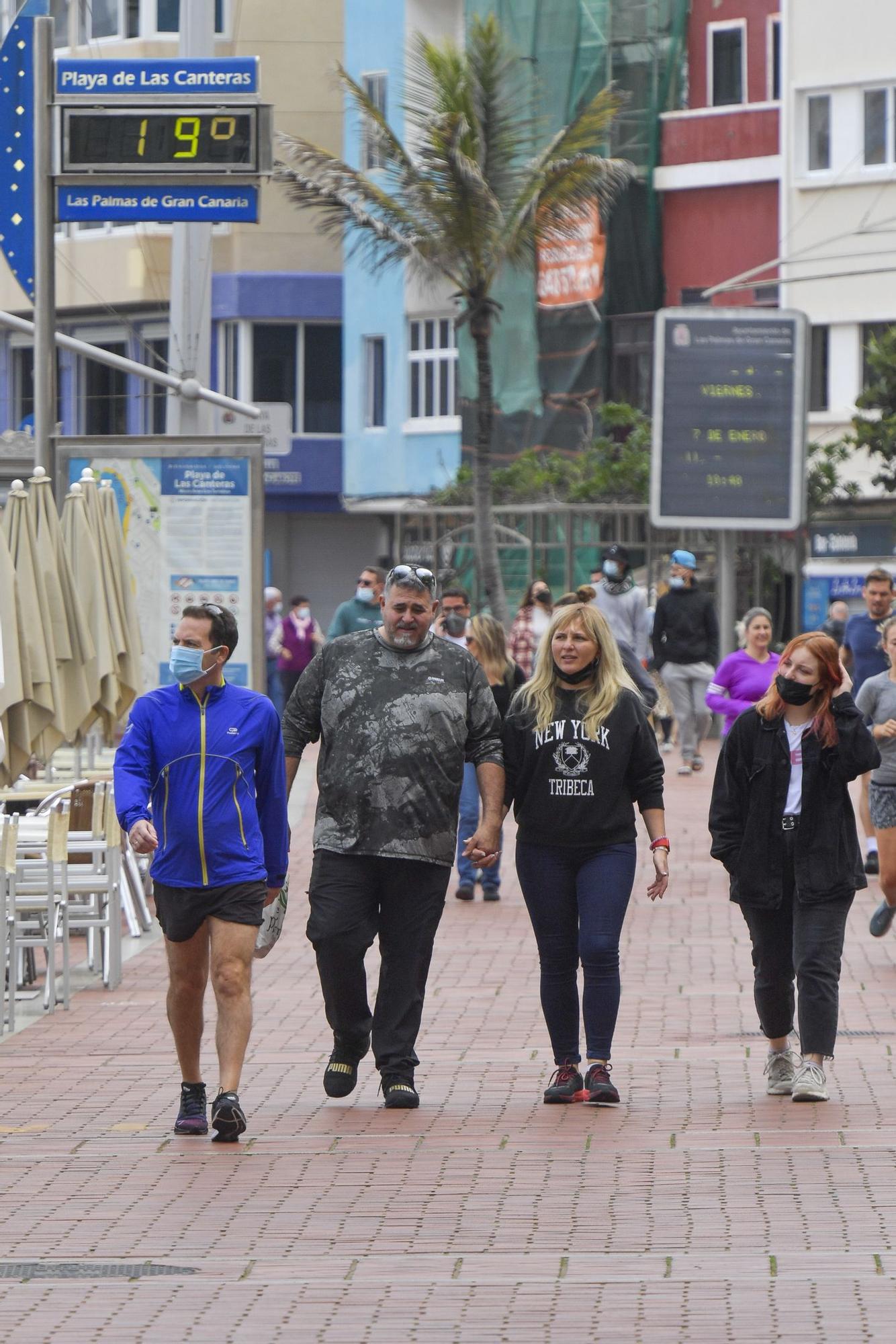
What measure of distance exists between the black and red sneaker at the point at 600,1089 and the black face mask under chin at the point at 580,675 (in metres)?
1.34

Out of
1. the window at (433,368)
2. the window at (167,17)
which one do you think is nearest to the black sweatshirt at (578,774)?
the window at (433,368)

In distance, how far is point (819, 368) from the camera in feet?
133

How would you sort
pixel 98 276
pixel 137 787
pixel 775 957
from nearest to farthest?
1. pixel 137 787
2. pixel 775 957
3. pixel 98 276

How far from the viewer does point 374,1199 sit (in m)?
7.26

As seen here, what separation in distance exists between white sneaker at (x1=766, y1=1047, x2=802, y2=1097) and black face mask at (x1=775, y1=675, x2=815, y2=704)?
4.10 ft

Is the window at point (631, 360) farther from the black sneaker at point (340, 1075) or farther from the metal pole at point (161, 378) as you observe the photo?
the black sneaker at point (340, 1075)

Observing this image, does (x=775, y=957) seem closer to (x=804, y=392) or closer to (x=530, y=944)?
(x=530, y=944)

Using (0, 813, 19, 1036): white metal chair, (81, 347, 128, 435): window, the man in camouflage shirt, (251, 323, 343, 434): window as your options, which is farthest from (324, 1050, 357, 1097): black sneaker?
(81, 347, 128, 435): window

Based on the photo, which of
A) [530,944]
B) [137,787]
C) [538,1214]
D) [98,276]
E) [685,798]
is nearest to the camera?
[538,1214]

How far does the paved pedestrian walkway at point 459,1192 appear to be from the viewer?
5914 millimetres

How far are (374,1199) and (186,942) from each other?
56.9 inches

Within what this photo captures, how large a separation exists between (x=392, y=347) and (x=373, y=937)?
120 feet

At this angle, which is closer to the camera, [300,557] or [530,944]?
[530,944]

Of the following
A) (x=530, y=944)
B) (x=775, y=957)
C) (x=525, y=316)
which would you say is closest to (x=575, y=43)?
(x=525, y=316)
